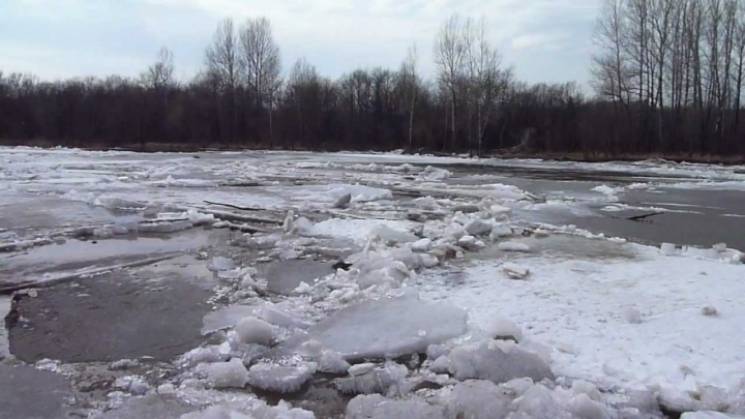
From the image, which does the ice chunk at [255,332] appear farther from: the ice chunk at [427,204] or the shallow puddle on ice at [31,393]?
the ice chunk at [427,204]

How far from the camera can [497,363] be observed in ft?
12.2

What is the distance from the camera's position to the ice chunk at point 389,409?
312 cm

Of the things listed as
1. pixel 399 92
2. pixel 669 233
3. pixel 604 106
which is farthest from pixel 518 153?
pixel 669 233

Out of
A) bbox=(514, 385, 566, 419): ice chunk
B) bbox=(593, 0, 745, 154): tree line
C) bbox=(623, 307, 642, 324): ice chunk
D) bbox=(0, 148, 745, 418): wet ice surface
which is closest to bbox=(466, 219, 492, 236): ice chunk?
bbox=(0, 148, 745, 418): wet ice surface

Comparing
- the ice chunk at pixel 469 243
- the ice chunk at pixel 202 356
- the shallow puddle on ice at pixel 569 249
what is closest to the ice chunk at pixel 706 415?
the ice chunk at pixel 202 356

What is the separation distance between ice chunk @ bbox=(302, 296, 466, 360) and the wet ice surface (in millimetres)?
21

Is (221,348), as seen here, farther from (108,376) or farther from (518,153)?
(518,153)

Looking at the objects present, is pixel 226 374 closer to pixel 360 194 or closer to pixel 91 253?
pixel 91 253

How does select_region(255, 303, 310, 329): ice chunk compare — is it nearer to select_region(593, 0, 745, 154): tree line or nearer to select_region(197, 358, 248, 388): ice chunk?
select_region(197, 358, 248, 388): ice chunk

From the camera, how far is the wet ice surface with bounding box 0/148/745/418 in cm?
338

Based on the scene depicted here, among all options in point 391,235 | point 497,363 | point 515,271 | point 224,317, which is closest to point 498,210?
point 391,235

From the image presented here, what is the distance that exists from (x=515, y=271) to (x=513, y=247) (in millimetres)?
1501

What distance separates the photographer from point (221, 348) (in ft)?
13.3

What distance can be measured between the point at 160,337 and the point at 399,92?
6284 centimetres
